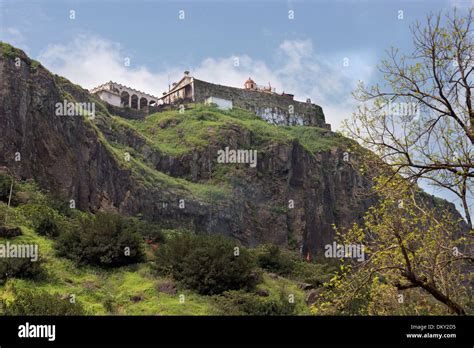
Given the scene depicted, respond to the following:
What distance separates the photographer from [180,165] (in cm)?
6059

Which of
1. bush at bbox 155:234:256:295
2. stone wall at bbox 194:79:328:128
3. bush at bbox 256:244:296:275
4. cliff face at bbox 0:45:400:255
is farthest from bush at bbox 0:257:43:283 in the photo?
stone wall at bbox 194:79:328:128

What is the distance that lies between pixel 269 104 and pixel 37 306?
68933mm

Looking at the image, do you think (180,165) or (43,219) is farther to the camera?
(180,165)

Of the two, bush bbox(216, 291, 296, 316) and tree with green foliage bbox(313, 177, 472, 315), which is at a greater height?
tree with green foliage bbox(313, 177, 472, 315)

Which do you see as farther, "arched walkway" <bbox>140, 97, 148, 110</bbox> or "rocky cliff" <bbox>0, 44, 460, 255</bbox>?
"arched walkway" <bbox>140, 97, 148, 110</bbox>

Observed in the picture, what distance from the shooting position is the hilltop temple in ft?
250

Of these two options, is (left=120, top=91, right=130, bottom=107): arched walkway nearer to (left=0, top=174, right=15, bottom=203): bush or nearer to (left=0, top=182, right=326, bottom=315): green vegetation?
(left=0, top=182, right=326, bottom=315): green vegetation

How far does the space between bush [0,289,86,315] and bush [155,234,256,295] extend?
25.7ft

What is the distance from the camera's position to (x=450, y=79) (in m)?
13.2
